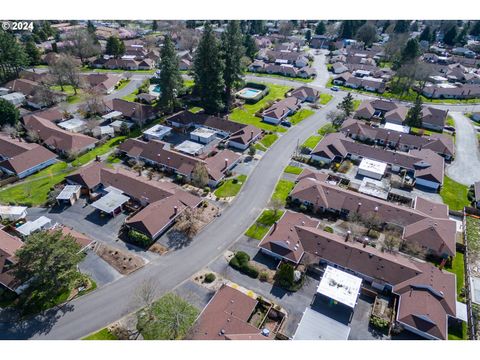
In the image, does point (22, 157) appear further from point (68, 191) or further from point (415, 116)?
point (415, 116)

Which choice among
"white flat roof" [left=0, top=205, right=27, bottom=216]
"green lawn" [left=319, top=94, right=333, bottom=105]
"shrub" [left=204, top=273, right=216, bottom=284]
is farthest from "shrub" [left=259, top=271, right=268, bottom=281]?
"green lawn" [left=319, top=94, right=333, bottom=105]

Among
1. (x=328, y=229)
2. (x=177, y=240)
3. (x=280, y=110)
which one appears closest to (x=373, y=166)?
(x=328, y=229)

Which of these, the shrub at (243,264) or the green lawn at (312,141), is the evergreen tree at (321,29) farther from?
the shrub at (243,264)

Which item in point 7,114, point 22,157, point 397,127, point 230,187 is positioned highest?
point 7,114

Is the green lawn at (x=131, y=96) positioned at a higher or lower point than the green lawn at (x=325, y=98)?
lower

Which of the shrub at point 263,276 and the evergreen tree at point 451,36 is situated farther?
the evergreen tree at point 451,36

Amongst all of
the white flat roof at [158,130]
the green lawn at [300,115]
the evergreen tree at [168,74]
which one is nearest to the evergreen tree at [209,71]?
the evergreen tree at [168,74]

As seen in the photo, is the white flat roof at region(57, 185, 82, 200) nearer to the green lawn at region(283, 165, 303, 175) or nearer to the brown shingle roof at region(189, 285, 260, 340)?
the brown shingle roof at region(189, 285, 260, 340)

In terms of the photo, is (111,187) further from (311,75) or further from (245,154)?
(311,75)
